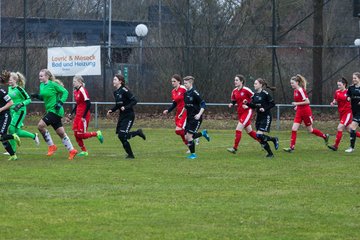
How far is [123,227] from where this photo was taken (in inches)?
373

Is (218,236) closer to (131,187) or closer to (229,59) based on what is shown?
(131,187)

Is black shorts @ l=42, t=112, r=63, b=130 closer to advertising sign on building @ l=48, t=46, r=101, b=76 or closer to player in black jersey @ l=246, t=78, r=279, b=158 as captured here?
player in black jersey @ l=246, t=78, r=279, b=158

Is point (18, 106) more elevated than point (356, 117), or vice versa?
point (18, 106)

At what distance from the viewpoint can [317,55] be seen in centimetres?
3306

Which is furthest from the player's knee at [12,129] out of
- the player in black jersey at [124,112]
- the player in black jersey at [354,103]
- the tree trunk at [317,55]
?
the tree trunk at [317,55]

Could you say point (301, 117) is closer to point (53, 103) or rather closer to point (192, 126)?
point (192, 126)

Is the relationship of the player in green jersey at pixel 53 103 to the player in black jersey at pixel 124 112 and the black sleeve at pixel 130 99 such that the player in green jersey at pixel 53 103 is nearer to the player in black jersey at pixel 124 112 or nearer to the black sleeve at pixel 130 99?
the player in black jersey at pixel 124 112

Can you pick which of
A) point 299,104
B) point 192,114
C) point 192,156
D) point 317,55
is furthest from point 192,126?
point 317,55

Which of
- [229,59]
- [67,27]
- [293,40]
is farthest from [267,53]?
[67,27]

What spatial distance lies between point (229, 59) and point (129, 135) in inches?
615

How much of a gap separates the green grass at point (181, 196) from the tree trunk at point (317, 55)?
40.7 ft

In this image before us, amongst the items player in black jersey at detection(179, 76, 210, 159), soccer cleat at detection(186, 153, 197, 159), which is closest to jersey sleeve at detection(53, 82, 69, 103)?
player in black jersey at detection(179, 76, 210, 159)

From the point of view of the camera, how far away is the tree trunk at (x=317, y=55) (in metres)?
32.0

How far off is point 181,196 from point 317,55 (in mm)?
21983
